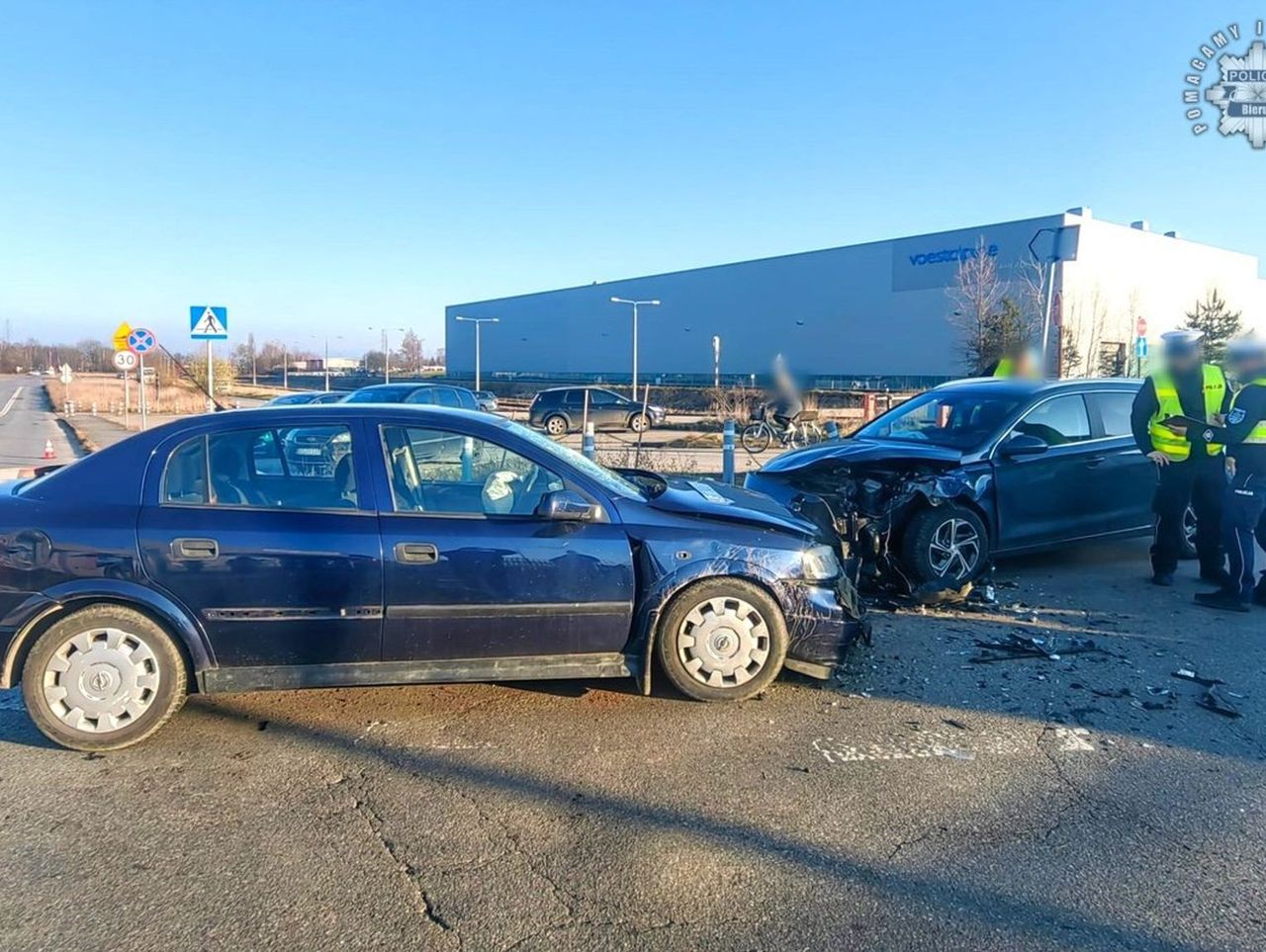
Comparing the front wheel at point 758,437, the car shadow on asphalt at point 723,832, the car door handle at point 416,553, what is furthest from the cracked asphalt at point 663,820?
the front wheel at point 758,437

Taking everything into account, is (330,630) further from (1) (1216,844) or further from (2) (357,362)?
(2) (357,362)

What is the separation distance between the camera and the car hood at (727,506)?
4316mm

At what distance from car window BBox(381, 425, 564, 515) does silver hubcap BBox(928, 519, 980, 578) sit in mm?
3301

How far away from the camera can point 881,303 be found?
56.2 m

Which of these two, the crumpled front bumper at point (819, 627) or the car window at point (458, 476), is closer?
the car window at point (458, 476)

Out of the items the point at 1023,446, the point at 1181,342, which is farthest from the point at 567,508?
the point at 1181,342

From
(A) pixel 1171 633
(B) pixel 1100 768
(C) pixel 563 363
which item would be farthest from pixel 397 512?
(C) pixel 563 363

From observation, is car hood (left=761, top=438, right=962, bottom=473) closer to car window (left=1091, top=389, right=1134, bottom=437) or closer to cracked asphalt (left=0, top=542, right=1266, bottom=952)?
car window (left=1091, top=389, right=1134, bottom=437)

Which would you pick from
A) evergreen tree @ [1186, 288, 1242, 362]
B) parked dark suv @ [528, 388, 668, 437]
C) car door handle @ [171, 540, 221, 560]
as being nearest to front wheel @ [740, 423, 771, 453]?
parked dark suv @ [528, 388, 668, 437]

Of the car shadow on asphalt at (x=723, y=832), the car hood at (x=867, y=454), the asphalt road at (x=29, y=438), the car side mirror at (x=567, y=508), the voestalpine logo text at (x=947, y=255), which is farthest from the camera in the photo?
the voestalpine logo text at (x=947, y=255)

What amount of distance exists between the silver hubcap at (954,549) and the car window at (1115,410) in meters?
1.89

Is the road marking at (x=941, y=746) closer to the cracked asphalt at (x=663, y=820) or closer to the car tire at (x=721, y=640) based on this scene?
the cracked asphalt at (x=663, y=820)

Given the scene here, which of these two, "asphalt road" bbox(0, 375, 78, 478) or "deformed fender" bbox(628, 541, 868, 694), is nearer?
"deformed fender" bbox(628, 541, 868, 694)

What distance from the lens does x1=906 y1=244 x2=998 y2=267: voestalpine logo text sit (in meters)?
48.4
